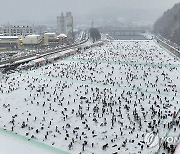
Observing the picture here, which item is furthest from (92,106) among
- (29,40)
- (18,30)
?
(18,30)

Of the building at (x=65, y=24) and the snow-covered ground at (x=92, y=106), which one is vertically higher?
the building at (x=65, y=24)

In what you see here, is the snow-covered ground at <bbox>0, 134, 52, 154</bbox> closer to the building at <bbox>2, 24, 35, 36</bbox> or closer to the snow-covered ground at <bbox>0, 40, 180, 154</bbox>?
the snow-covered ground at <bbox>0, 40, 180, 154</bbox>

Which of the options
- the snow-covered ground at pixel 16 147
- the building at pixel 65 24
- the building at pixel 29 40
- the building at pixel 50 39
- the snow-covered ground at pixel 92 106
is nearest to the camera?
the snow-covered ground at pixel 16 147

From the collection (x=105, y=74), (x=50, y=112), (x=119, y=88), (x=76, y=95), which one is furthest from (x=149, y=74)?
(x=50, y=112)

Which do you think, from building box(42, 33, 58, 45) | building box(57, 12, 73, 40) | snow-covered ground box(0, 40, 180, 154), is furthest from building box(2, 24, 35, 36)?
snow-covered ground box(0, 40, 180, 154)

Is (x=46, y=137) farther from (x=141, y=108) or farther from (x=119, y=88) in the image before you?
(x=119, y=88)

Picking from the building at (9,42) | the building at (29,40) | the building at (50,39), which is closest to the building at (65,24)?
the building at (50,39)

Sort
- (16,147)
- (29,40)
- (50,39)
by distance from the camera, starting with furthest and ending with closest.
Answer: (50,39), (29,40), (16,147)

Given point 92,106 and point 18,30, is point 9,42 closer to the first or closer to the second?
point 18,30

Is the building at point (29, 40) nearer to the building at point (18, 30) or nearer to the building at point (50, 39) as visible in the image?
the building at point (50, 39)
